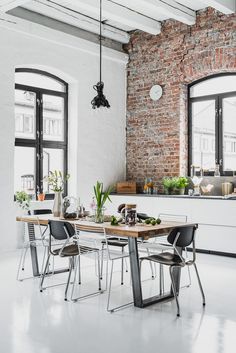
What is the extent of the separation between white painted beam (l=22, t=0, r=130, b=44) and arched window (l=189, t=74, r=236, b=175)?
1.87 m

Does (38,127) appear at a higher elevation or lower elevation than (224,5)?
lower

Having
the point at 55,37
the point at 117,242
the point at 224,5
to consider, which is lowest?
the point at 117,242

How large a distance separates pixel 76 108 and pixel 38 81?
0.88 m

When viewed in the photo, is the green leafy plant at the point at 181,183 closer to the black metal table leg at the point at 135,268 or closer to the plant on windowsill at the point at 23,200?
the plant on windowsill at the point at 23,200

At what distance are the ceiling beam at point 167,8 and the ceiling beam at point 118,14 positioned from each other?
11 centimetres

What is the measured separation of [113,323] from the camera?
3789mm

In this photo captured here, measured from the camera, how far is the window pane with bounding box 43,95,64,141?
317 inches

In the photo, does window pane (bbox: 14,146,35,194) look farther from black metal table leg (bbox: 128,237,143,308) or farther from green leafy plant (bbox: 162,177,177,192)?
black metal table leg (bbox: 128,237,143,308)

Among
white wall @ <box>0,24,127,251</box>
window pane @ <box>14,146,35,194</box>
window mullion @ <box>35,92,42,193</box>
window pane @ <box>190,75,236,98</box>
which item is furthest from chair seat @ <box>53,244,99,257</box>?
window pane @ <box>190,75,236,98</box>

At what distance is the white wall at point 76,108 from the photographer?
7148 mm

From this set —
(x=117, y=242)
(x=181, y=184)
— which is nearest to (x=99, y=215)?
(x=117, y=242)

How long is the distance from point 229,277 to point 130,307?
1840mm

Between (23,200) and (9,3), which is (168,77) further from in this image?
(23,200)

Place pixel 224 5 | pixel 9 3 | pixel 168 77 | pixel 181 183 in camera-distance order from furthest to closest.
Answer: pixel 168 77 → pixel 181 183 → pixel 224 5 → pixel 9 3
